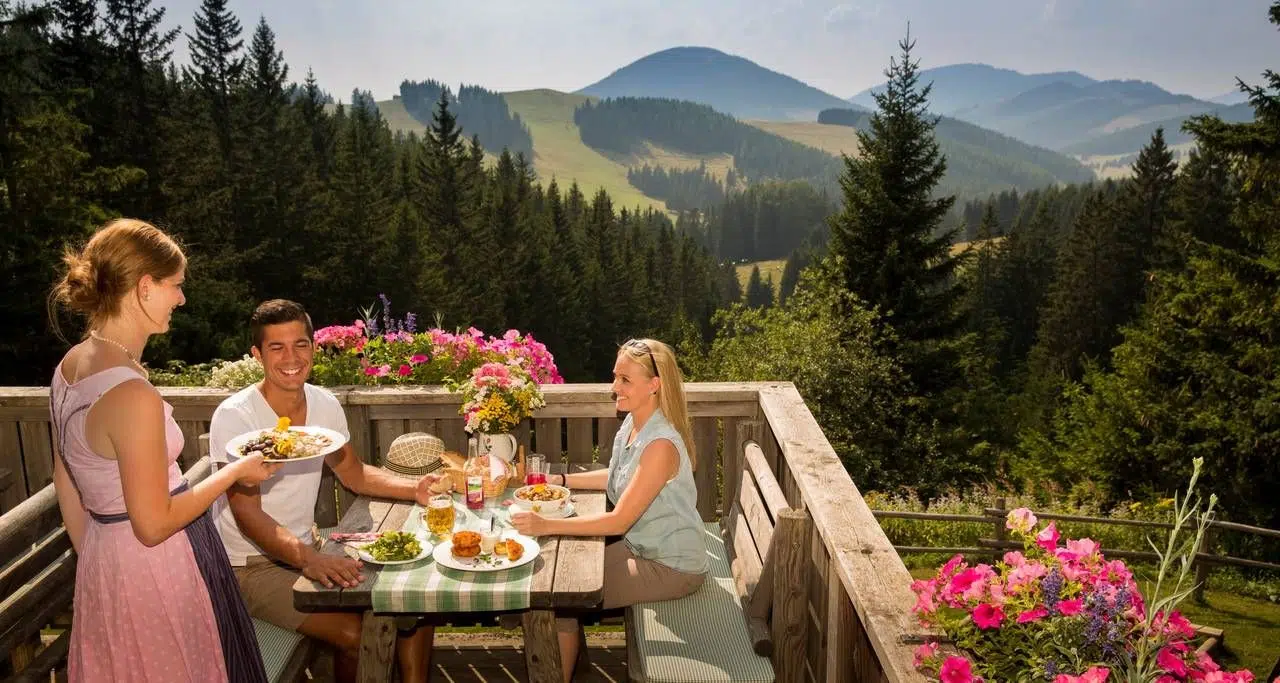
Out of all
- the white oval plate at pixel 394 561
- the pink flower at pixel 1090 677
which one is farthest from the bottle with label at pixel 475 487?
the pink flower at pixel 1090 677

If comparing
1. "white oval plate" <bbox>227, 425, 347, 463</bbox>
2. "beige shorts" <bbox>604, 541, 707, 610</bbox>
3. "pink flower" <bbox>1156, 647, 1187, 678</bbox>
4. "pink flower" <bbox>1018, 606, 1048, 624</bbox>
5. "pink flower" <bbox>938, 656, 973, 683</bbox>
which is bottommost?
"beige shorts" <bbox>604, 541, 707, 610</bbox>

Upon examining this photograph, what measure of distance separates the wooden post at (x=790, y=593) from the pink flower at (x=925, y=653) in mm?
1134

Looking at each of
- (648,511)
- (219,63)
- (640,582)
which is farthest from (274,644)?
(219,63)

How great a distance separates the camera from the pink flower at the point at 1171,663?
5.92ft

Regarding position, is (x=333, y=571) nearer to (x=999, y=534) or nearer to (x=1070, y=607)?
(x=1070, y=607)

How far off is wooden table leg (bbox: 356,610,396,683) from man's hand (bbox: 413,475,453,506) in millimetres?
728

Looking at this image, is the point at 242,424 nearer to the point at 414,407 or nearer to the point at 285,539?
the point at 285,539

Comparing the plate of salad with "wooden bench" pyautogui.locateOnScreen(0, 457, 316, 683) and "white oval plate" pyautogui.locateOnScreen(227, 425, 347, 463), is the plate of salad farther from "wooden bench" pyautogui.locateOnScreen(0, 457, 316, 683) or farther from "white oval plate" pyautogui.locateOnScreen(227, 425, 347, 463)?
"wooden bench" pyautogui.locateOnScreen(0, 457, 316, 683)

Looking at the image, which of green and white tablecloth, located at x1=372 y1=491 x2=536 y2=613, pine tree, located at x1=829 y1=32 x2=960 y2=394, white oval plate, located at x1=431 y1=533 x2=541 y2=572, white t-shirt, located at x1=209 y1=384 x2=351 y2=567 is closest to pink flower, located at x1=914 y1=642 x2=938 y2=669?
green and white tablecloth, located at x1=372 y1=491 x2=536 y2=613

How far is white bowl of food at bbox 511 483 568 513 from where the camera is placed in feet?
12.5

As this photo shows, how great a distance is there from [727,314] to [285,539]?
881 inches

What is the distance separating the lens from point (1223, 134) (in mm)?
15836

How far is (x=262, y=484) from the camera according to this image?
3814mm

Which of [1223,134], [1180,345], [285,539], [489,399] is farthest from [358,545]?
[1180,345]
